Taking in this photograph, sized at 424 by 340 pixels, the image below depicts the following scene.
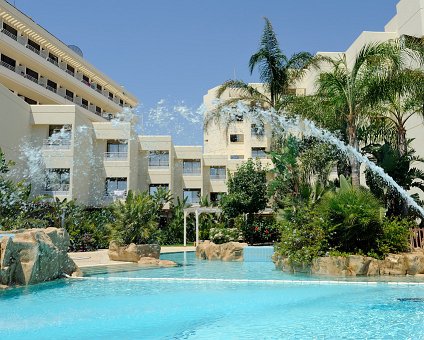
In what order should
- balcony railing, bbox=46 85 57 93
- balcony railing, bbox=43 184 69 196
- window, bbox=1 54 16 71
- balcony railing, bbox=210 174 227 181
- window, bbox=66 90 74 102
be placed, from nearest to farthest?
balcony railing, bbox=43 184 69 196
window, bbox=1 54 16 71
balcony railing, bbox=210 174 227 181
balcony railing, bbox=46 85 57 93
window, bbox=66 90 74 102

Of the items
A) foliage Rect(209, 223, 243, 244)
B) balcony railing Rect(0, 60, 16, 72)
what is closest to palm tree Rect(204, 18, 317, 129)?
foliage Rect(209, 223, 243, 244)

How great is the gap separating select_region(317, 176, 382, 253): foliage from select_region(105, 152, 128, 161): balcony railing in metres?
22.9

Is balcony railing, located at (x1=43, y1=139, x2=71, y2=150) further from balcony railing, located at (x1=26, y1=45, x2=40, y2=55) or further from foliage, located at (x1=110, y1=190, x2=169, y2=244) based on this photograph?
foliage, located at (x1=110, y1=190, x2=169, y2=244)

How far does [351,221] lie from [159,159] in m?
25.5

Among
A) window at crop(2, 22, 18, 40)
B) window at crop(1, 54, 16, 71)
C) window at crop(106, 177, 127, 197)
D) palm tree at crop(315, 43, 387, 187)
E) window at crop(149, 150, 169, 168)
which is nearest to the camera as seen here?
palm tree at crop(315, 43, 387, 187)

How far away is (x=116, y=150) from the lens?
34406mm

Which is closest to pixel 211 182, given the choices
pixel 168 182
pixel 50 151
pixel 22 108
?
pixel 168 182

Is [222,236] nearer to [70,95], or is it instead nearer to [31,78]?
[31,78]

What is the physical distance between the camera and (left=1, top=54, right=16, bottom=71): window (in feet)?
115

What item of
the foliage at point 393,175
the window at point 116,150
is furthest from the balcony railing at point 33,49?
the foliage at point 393,175

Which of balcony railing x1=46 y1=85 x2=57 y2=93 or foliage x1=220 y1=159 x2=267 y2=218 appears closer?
foliage x1=220 y1=159 x2=267 y2=218

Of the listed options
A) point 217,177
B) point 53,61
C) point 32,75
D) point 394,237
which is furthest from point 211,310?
point 53,61

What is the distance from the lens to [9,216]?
2214cm

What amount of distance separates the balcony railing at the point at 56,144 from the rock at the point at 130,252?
14.5 metres
